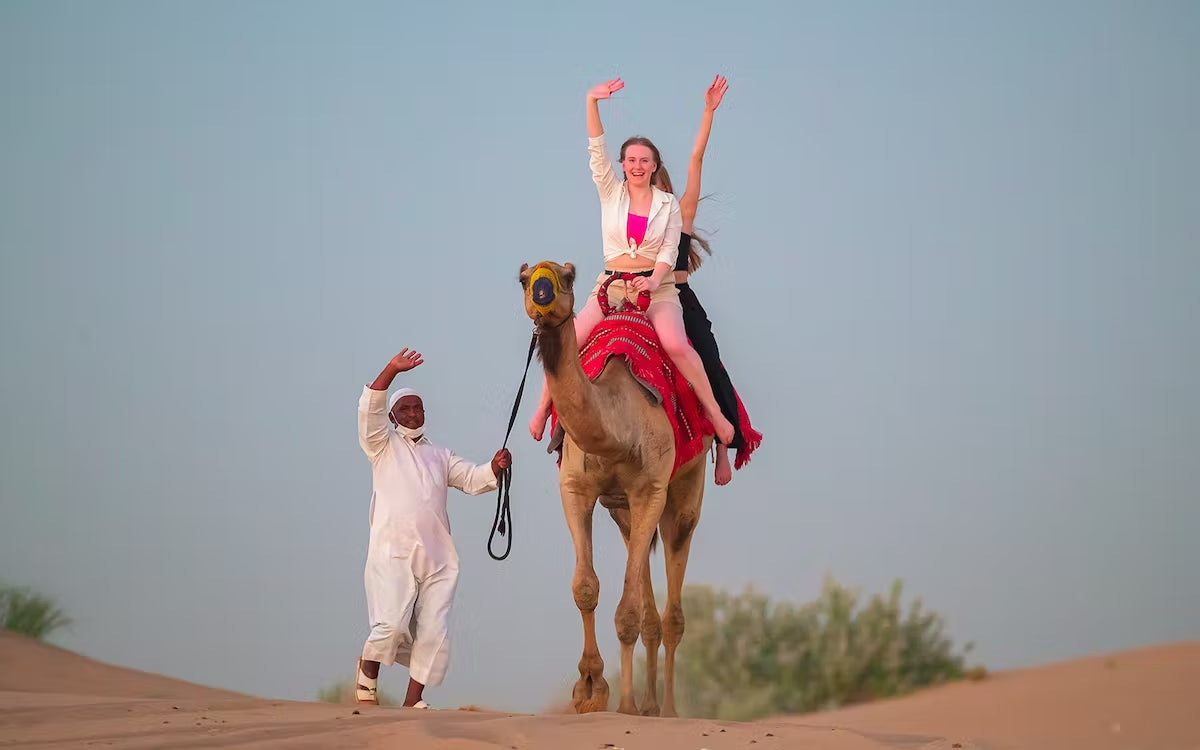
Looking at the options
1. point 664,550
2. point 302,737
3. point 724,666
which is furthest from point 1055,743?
point 724,666

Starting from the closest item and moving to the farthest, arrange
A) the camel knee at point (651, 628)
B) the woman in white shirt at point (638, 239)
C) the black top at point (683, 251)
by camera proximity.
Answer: the woman in white shirt at point (638, 239) < the camel knee at point (651, 628) < the black top at point (683, 251)

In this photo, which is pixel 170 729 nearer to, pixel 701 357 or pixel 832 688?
pixel 701 357

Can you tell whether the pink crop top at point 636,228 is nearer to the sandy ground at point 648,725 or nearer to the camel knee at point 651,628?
the camel knee at point 651,628

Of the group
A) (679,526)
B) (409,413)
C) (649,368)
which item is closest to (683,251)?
(649,368)

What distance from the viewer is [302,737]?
626cm

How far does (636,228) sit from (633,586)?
2061 millimetres

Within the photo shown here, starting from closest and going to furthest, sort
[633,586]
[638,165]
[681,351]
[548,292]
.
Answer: [548,292] → [633,586] → [681,351] → [638,165]

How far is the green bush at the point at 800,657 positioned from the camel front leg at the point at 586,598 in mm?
5217

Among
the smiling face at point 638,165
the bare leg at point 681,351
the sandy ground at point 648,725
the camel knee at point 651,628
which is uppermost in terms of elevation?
the smiling face at point 638,165

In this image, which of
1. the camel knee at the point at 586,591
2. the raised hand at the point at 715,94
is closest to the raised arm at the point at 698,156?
the raised hand at the point at 715,94

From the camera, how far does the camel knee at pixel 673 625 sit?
31.1 ft

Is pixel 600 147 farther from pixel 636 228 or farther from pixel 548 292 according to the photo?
pixel 548 292

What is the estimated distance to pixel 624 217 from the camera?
8953 millimetres

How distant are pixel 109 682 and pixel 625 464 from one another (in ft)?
15.1
